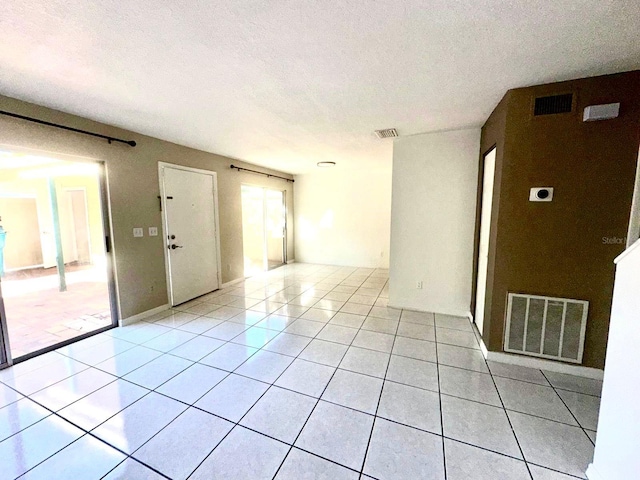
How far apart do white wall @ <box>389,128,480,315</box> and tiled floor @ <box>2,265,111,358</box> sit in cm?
407

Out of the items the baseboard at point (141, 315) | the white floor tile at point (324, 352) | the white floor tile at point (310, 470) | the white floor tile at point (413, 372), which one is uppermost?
the baseboard at point (141, 315)

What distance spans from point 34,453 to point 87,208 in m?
5.47

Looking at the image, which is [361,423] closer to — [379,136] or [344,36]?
[344,36]

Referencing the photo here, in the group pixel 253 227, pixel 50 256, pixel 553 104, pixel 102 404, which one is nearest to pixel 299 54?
pixel 553 104

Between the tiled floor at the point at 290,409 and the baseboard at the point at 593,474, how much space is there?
0.14 feet

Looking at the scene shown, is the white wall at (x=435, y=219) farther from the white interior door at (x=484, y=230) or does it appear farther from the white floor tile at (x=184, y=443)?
the white floor tile at (x=184, y=443)

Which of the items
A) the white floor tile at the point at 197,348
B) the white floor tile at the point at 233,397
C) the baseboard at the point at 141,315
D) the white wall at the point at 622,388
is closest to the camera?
the white wall at the point at 622,388

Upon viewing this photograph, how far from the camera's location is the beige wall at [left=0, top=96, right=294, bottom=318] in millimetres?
2436

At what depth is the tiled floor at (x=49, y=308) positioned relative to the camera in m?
2.90

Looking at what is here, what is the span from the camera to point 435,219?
3477mm

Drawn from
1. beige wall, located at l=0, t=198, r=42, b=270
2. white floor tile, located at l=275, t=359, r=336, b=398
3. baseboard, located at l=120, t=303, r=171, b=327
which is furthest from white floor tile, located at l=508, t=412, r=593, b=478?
beige wall, located at l=0, t=198, r=42, b=270

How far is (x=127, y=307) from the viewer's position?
3.31 meters

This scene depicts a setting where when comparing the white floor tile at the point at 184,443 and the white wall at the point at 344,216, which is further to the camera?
the white wall at the point at 344,216

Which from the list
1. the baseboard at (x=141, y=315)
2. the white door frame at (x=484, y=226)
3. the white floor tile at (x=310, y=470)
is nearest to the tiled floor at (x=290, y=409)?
the white floor tile at (x=310, y=470)
